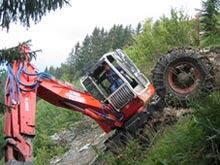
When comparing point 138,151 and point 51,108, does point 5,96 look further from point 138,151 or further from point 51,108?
point 51,108

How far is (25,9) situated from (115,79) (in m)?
4.00

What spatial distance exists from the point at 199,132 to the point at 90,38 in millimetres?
71959

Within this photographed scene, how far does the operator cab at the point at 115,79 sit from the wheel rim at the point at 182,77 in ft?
2.23

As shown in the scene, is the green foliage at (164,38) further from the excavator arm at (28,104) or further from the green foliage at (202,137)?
the green foliage at (202,137)

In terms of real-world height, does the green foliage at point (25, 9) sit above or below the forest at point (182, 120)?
above

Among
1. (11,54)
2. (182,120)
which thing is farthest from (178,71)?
(11,54)

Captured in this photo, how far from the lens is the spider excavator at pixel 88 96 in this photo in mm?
8422

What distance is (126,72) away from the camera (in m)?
11.0

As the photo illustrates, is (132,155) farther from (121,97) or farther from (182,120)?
(121,97)

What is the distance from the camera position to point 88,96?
34.9ft

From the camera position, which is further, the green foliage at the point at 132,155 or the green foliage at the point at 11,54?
the green foliage at the point at 132,155

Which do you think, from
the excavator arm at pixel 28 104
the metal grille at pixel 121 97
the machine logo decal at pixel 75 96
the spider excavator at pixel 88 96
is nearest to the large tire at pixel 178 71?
the spider excavator at pixel 88 96

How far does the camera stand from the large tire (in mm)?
10312

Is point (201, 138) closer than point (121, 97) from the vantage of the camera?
Yes
